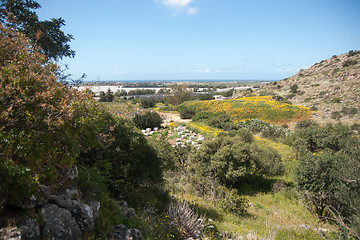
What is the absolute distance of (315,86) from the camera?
141ft

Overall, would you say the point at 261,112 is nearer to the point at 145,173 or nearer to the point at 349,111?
the point at 349,111

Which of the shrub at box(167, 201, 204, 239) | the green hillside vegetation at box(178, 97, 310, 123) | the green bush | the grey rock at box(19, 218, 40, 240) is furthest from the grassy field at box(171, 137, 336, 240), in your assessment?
the green hillside vegetation at box(178, 97, 310, 123)

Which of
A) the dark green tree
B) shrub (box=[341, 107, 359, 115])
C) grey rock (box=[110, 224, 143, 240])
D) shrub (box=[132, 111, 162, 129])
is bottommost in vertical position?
shrub (box=[132, 111, 162, 129])

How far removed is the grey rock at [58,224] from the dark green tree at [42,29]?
7009mm

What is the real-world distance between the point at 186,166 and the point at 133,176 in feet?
23.9

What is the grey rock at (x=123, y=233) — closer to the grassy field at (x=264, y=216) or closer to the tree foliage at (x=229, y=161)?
the grassy field at (x=264, y=216)

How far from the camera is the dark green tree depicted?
7840 mm

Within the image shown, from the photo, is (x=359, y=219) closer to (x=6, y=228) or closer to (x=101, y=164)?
(x=101, y=164)

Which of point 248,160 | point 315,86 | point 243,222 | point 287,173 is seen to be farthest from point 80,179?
point 315,86

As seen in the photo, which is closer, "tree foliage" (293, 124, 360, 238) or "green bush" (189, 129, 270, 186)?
"tree foliage" (293, 124, 360, 238)

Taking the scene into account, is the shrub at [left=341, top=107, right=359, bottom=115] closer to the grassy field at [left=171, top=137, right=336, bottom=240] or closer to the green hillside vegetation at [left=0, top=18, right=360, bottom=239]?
the green hillside vegetation at [left=0, top=18, right=360, bottom=239]

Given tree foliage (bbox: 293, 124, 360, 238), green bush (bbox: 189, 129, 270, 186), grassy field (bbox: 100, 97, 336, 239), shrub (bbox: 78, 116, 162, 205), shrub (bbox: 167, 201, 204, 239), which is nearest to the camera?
shrub (bbox: 167, 201, 204, 239)

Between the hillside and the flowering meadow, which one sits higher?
the hillside

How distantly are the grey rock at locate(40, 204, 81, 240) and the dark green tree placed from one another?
23.0 ft
